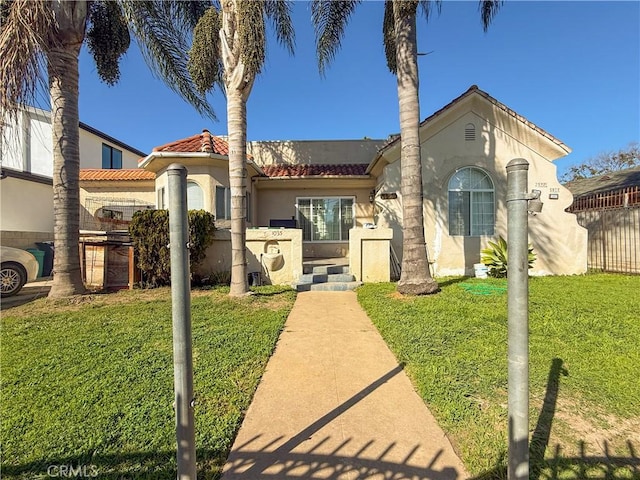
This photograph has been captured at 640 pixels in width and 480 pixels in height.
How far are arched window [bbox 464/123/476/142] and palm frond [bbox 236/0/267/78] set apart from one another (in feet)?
24.2

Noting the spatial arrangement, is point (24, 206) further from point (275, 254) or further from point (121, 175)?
point (275, 254)

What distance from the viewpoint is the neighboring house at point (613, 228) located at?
11.4 metres

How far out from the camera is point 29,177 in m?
14.0

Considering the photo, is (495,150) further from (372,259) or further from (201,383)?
(201,383)

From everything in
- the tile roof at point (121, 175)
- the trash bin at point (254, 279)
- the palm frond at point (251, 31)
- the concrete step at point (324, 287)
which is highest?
the palm frond at point (251, 31)

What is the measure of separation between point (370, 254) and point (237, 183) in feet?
14.6

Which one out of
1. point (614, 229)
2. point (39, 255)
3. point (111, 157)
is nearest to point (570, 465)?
point (614, 229)

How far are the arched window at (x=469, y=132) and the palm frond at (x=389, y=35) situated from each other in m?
3.18

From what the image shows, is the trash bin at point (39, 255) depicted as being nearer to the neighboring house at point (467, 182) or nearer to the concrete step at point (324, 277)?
the neighboring house at point (467, 182)

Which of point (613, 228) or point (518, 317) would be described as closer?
point (518, 317)

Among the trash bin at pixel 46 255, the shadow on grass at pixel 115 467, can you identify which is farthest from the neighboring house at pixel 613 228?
the trash bin at pixel 46 255

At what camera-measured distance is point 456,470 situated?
2.30m

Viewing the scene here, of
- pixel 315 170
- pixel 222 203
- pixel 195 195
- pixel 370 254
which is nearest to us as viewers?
pixel 370 254

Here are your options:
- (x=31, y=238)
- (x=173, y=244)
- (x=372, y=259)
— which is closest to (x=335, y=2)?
(x=372, y=259)
